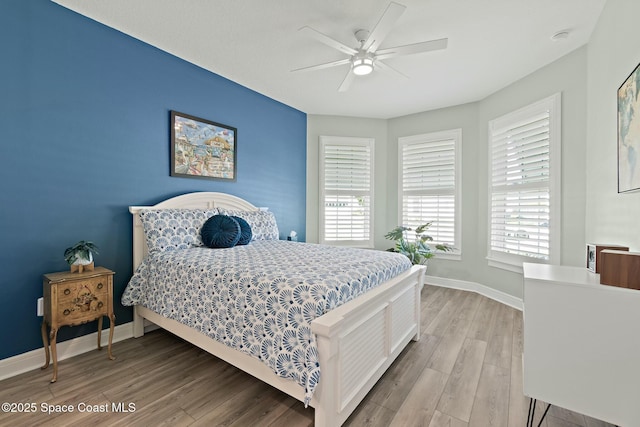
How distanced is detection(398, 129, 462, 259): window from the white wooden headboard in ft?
8.36

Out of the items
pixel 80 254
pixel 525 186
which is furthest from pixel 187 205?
pixel 525 186

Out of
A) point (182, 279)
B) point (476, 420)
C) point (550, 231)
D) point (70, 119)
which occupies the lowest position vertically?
point (476, 420)

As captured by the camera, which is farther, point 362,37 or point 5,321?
point 362,37

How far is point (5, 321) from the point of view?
79.6 inches

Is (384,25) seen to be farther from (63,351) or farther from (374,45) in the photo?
(63,351)

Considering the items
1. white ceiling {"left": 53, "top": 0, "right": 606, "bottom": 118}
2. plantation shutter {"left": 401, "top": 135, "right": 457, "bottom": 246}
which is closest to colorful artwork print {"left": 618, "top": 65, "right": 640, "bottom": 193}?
white ceiling {"left": 53, "top": 0, "right": 606, "bottom": 118}

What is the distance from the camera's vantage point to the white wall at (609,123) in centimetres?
173

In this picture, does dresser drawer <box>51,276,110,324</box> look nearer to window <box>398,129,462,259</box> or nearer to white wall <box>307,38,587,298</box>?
white wall <box>307,38,587,298</box>

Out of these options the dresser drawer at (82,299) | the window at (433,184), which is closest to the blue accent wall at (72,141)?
the dresser drawer at (82,299)

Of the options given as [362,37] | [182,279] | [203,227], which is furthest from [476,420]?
[362,37]

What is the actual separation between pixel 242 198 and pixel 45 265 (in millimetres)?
2014

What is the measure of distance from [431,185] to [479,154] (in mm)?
787

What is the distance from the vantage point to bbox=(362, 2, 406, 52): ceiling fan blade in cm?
180

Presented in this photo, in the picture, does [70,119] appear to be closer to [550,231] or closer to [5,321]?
[5,321]
